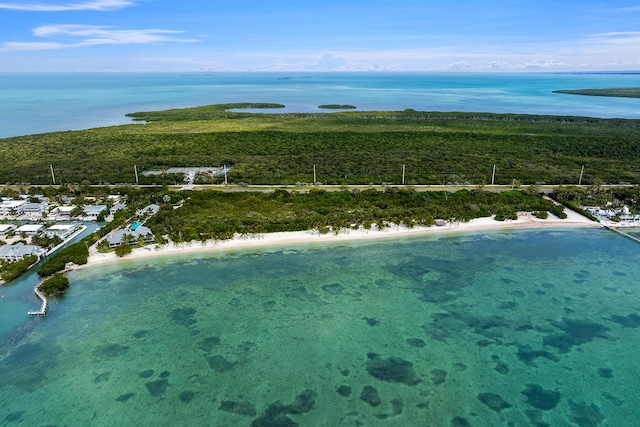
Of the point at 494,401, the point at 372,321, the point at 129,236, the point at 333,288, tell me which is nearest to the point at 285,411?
the point at 372,321

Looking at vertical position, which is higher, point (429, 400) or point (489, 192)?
point (489, 192)

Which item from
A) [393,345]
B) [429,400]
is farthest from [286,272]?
[429,400]

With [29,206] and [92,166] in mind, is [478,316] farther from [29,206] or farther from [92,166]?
[92,166]

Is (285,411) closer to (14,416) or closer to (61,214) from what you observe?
(14,416)

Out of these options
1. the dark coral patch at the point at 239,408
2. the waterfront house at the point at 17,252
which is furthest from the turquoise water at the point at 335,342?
the waterfront house at the point at 17,252

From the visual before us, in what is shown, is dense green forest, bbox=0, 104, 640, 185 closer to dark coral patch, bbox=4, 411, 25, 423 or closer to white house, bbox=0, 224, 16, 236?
white house, bbox=0, 224, 16, 236

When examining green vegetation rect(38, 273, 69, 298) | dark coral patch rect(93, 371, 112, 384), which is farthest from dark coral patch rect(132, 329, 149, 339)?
green vegetation rect(38, 273, 69, 298)
